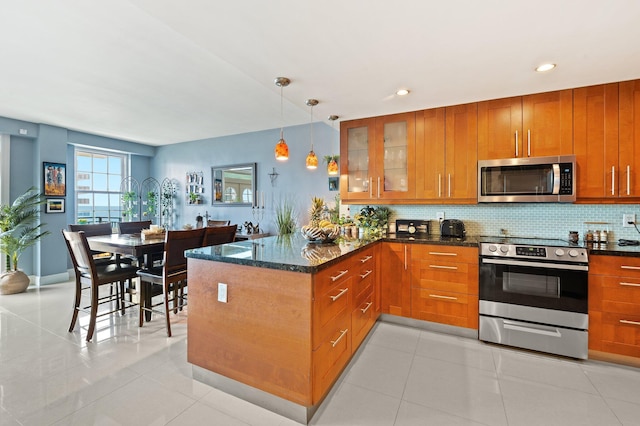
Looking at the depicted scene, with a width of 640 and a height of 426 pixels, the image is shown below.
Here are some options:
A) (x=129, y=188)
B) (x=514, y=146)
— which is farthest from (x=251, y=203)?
(x=514, y=146)

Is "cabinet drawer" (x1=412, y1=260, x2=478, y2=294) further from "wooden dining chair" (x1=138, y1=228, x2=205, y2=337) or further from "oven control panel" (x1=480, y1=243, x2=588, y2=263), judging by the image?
"wooden dining chair" (x1=138, y1=228, x2=205, y2=337)

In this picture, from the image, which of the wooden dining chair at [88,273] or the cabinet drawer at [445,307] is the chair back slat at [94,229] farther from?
the cabinet drawer at [445,307]

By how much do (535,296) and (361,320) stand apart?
1.53m

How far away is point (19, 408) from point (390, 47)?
3.40 m

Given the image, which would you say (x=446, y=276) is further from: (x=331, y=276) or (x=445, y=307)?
(x=331, y=276)

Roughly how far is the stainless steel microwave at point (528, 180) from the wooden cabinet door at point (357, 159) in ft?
4.01

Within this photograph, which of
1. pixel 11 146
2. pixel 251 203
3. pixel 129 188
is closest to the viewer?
pixel 11 146

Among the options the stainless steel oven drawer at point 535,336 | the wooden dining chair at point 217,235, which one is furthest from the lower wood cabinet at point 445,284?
the wooden dining chair at point 217,235

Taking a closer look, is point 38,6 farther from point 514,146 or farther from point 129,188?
point 129,188

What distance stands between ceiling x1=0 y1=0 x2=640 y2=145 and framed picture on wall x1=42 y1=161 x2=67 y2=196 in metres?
1.42

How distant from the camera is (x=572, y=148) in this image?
2.72 meters

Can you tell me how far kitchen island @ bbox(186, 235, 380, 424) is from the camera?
171cm

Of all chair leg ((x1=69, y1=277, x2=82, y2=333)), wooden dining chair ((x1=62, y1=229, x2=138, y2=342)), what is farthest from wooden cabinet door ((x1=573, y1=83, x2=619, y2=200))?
chair leg ((x1=69, y1=277, x2=82, y2=333))

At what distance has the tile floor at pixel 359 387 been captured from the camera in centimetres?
176
